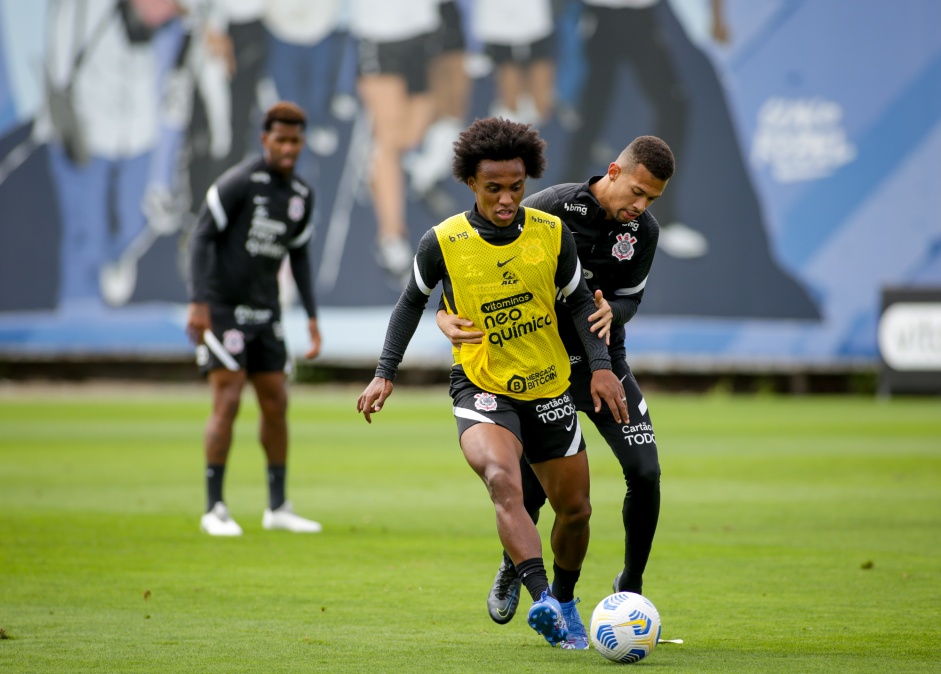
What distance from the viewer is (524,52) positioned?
31984 mm

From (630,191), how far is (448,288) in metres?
1.01

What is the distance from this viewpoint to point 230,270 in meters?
10.8

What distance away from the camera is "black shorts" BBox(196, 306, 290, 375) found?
1054cm

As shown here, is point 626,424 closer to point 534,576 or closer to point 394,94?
point 534,576

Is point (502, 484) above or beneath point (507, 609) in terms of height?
above

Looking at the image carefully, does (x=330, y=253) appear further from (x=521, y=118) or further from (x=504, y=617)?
(x=504, y=617)

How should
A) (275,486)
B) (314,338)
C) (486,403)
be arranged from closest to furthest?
(486,403) < (275,486) < (314,338)

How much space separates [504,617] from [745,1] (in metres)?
26.0

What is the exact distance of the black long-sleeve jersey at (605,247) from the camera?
7.19m

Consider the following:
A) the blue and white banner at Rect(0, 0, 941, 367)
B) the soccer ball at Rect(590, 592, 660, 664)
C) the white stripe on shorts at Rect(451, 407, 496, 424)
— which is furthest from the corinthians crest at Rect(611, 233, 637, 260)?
the blue and white banner at Rect(0, 0, 941, 367)

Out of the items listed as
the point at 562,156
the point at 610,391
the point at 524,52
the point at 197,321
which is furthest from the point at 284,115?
the point at 524,52

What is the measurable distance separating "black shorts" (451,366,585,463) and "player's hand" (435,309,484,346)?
0.80 feet

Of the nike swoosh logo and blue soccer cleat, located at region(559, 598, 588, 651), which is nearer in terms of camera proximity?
blue soccer cleat, located at region(559, 598, 588, 651)

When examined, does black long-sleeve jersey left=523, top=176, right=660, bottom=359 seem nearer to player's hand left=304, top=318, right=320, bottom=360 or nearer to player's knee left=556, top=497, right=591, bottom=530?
player's knee left=556, top=497, right=591, bottom=530
